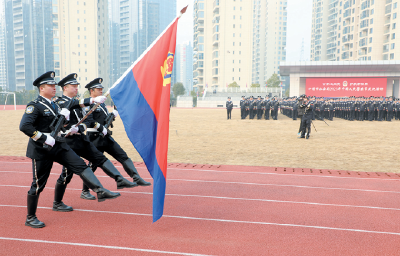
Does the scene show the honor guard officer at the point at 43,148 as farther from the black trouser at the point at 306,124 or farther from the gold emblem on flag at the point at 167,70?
the black trouser at the point at 306,124

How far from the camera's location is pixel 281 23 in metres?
146

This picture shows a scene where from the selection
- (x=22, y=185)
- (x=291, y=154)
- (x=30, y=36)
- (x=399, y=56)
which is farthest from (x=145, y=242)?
(x=30, y=36)

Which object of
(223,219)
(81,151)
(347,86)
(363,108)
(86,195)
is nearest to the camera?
(223,219)

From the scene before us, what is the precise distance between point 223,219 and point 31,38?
369 feet

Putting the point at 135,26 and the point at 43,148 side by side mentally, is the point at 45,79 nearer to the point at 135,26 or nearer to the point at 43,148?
the point at 43,148

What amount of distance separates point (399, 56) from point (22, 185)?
73.8 m

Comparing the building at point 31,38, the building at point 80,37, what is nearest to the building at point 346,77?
the building at point 80,37

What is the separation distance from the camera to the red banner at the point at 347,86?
4388 cm

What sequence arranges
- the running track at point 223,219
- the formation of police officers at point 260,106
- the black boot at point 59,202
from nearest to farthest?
the running track at point 223,219 → the black boot at point 59,202 → the formation of police officers at point 260,106

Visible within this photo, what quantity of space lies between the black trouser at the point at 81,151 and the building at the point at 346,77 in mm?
42156

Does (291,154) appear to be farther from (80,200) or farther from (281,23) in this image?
(281,23)

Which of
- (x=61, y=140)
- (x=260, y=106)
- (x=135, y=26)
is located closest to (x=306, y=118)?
(x=61, y=140)

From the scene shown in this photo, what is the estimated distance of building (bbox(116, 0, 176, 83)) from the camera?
145 m

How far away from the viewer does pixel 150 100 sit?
4336 millimetres
